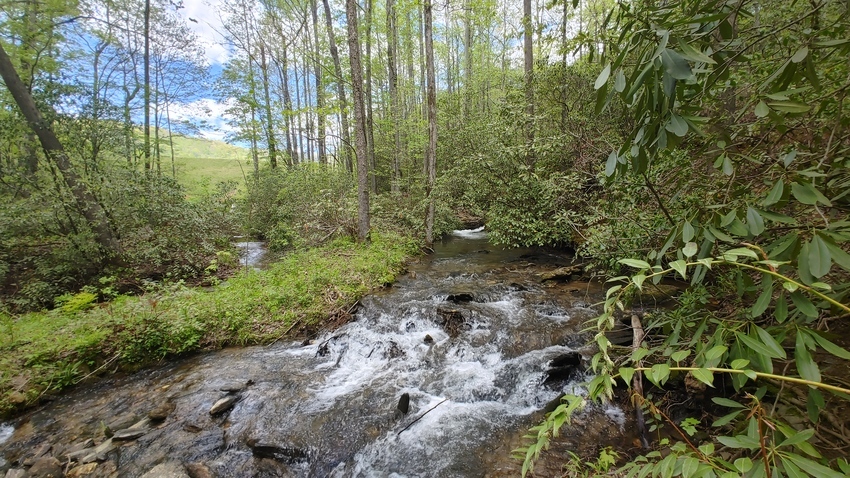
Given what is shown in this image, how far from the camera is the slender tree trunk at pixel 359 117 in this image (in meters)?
9.22

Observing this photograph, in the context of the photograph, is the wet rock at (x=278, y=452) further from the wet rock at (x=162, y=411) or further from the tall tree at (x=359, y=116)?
the tall tree at (x=359, y=116)

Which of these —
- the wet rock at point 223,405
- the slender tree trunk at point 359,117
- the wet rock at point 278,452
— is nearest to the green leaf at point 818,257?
the wet rock at point 278,452

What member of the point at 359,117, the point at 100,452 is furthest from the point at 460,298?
the point at 359,117

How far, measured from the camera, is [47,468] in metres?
3.12

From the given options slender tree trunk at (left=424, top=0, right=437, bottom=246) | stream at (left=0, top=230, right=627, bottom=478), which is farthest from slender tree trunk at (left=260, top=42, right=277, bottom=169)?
stream at (left=0, top=230, right=627, bottom=478)

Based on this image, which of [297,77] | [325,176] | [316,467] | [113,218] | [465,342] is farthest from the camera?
[297,77]

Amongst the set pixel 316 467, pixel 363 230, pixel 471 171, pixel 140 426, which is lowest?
pixel 316 467

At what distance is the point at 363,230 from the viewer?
35.5 feet

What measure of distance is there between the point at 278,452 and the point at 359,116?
8905 mm

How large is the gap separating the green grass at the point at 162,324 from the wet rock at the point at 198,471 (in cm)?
271

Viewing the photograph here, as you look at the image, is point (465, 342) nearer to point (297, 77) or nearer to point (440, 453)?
point (440, 453)

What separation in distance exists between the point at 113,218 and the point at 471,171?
9921mm

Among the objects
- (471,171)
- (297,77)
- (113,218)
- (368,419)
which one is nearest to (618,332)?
(368,419)

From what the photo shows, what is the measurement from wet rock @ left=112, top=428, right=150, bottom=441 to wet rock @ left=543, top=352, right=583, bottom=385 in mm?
4890
